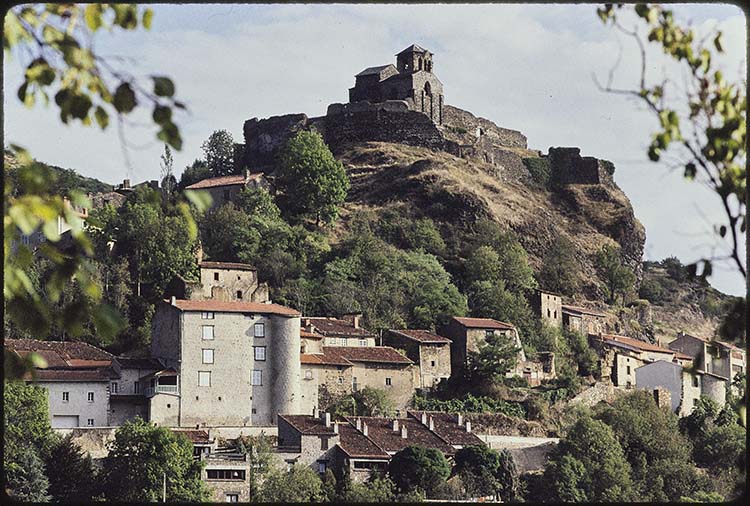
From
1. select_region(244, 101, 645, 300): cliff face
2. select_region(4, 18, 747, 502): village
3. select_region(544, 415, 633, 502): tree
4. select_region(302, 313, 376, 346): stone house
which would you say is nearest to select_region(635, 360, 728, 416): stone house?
select_region(4, 18, 747, 502): village

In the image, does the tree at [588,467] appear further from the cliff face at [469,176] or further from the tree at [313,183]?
the cliff face at [469,176]

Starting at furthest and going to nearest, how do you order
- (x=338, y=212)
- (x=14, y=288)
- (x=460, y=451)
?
(x=338, y=212), (x=460, y=451), (x=14, y=288)

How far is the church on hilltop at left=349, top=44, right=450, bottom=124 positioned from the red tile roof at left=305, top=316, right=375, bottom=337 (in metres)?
23.3

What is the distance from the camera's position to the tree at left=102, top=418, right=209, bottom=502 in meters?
39.4

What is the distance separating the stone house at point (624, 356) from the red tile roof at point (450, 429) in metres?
9.53

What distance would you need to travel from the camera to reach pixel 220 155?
232 feet

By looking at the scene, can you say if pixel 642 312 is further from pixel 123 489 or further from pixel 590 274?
pixel 123 489

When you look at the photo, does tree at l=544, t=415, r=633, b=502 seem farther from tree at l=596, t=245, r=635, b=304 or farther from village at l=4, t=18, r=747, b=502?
tree at l=596, t=245, r=635, b=304

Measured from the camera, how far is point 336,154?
68.9 metres

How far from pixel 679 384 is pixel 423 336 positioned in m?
10.9

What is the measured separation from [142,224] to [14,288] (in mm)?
47091

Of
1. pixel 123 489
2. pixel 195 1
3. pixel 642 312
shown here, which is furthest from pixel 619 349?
pixel 195 1

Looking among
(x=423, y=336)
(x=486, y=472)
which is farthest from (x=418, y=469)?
(x=423, y=336)

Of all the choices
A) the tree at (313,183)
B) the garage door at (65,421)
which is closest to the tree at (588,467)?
the garage door at (65,421)
